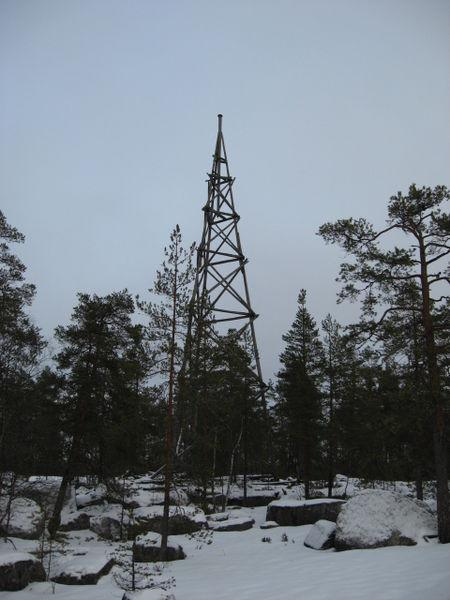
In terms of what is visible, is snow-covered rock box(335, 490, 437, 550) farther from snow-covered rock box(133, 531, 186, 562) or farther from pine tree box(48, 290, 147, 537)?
pine tree box(48, 290, 147, 537)

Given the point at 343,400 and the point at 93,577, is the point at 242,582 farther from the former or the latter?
the point at 343,400

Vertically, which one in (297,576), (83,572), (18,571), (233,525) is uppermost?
(297,576)

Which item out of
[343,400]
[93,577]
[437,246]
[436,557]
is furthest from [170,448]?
[343,400]

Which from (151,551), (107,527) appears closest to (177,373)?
(151,551)

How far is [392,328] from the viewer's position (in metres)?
12.3

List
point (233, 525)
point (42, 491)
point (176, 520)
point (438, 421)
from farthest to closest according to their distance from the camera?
point (42, 491)
point (233, 525)
point (176, 520)
point (438, 421)

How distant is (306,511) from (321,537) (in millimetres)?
4902

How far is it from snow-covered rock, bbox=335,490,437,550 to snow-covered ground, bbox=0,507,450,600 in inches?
17.9

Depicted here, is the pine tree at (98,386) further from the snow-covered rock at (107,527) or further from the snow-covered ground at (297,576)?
the snow-covered ground at (297,576)

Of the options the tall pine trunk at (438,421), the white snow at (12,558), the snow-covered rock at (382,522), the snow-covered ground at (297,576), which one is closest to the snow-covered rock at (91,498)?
the snow-covered ground at (297,576)

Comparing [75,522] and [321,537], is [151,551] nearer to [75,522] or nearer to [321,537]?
[321,537]

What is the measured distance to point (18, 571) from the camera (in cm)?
975

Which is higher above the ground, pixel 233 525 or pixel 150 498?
pixel 150 498

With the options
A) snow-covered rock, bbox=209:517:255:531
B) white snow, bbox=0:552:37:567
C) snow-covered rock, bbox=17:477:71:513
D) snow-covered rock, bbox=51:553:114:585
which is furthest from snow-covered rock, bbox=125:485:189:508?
white snow, bbox=0:552:37:567
